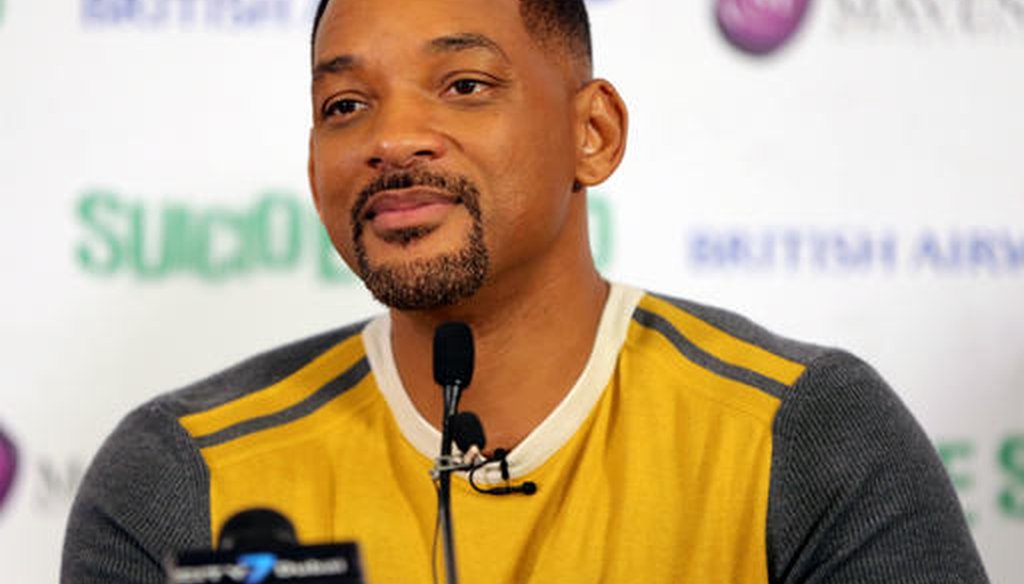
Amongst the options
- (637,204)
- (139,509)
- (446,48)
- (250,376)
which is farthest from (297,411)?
(637,204)

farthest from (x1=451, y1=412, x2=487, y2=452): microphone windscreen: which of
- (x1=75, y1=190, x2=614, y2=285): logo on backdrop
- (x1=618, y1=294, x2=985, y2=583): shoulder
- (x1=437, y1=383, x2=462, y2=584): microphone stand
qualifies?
(x1=75, y1=190, x2=614, y2=285): logo on backdrop

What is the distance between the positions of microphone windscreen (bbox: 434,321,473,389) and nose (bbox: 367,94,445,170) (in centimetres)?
Answer: 34

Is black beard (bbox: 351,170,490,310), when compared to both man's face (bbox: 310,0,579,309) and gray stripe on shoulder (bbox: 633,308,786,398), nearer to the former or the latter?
man's face (bbox: 310,0,579,309)

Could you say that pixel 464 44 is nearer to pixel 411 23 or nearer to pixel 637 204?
pixel 411 23

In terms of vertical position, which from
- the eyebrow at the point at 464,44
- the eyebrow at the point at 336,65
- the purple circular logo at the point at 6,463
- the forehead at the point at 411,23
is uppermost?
the forehead at the point at 411,23

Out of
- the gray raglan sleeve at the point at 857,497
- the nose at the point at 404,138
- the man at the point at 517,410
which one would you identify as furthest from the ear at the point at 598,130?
the gray raglan sleeve at the point at 857,497

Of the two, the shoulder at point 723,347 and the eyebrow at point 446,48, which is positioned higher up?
the eyebrow at point 446,48

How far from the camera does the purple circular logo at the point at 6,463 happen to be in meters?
2.06

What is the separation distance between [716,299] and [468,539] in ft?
2.75

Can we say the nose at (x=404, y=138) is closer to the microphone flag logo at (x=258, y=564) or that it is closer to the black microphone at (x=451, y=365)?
the black microphone at (x=451, y=365)

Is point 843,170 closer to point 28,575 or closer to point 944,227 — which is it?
point 944,227

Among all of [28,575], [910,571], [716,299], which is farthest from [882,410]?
[28,575]

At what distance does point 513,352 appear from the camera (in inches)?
62.1

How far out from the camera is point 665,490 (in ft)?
4.87
